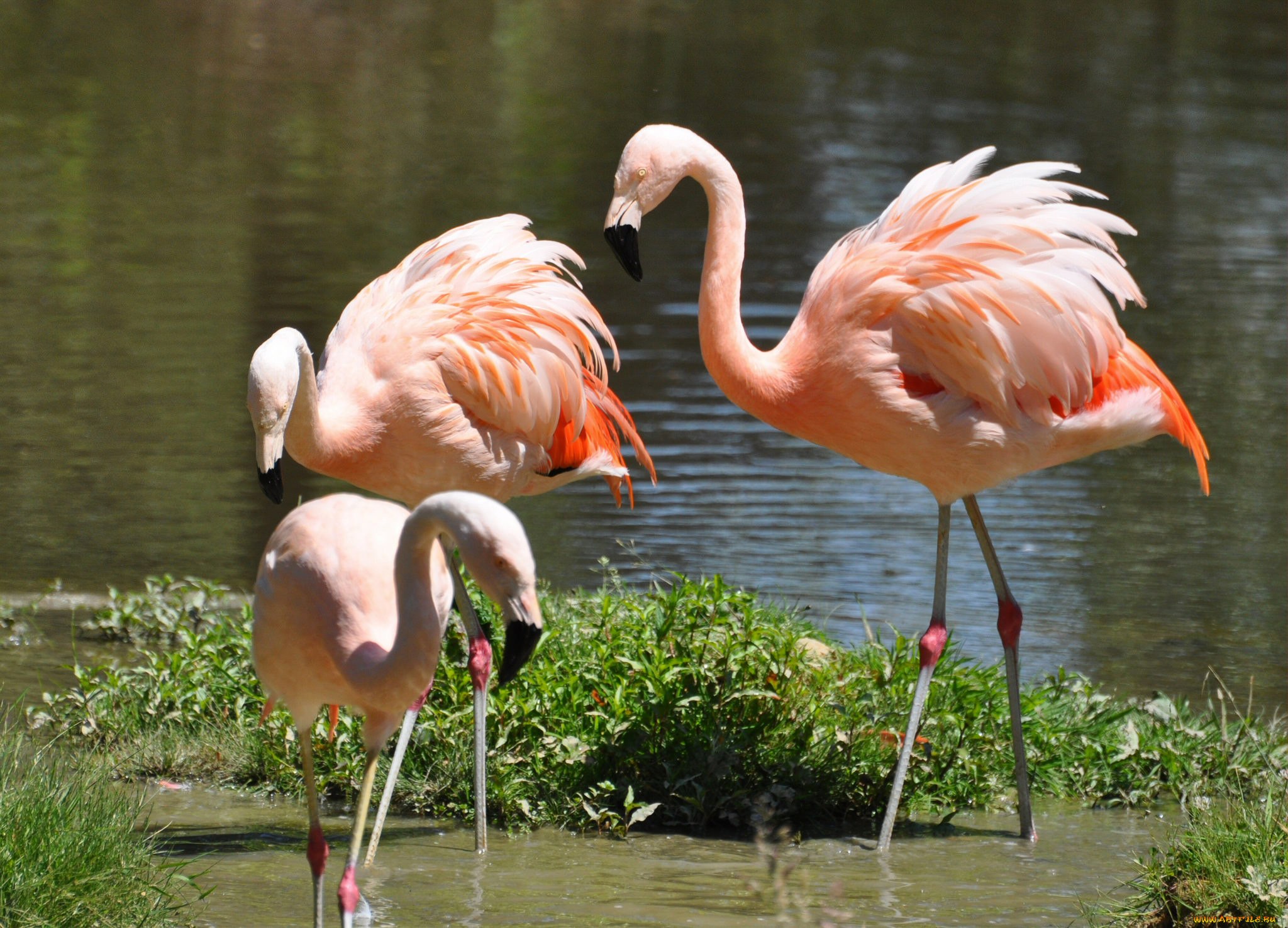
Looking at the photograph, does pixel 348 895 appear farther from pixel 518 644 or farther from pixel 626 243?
pixel 626 243

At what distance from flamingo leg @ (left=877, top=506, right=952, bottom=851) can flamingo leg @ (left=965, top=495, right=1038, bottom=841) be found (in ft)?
0.46

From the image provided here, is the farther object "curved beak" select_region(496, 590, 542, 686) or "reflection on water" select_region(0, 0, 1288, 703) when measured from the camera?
"reflection on water" select_region(0, 0, 1288, 703)

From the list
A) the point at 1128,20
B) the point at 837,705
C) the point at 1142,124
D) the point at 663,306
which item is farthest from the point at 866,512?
the point at 1128,20

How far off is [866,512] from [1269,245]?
658cm

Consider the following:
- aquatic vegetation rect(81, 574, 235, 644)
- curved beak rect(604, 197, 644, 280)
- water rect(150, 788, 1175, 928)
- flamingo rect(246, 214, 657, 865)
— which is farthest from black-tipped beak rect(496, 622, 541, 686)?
aquatic vegetation rect(81, 574, 235, 644)

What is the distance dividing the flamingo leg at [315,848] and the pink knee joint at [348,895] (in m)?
0.06

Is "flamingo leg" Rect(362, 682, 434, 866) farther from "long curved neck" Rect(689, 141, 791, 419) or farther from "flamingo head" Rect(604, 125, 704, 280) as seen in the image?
"flamingo head" Rect(604, 125, 704, 280)

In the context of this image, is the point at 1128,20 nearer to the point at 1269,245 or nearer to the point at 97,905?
the point at 1269,245

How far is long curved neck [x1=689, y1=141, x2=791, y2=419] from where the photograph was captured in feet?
16.6

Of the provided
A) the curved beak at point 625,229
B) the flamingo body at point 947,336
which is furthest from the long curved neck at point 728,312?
the curved beak at point 625,229

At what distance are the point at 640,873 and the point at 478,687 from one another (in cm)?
71

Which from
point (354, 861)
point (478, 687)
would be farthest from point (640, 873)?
point (354, 861)

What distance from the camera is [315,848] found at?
407 cm

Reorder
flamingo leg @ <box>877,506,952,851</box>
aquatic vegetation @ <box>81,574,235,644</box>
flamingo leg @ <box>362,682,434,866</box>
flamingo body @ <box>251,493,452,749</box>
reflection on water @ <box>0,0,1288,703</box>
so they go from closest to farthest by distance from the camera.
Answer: flamingo body @ <box>251,493,452,749</box>
flamingo leg @ <box>362,682,434,866</box>
flamingo leg @ <box>877,506,952,851</box>
aquatic vegetation @ <box>81,574,235,644</box>
reflection on water @ <box>0,0,1288,703</box>
